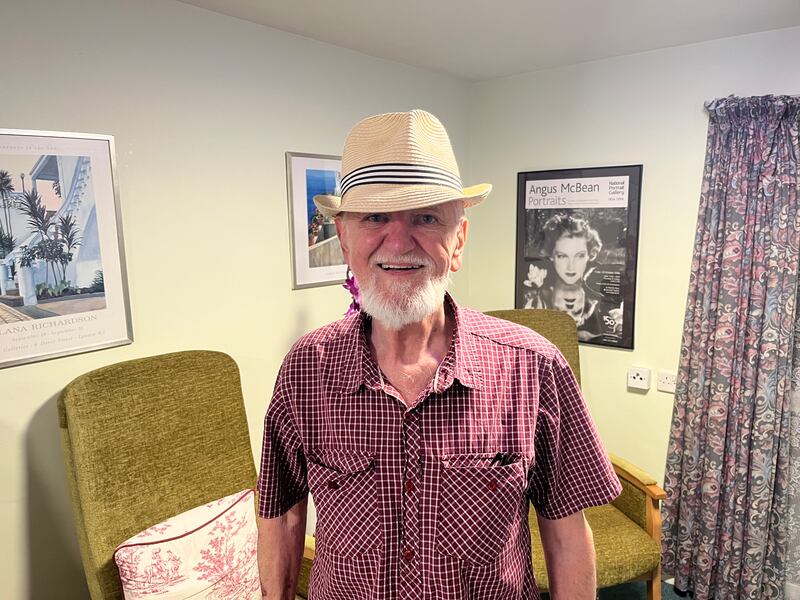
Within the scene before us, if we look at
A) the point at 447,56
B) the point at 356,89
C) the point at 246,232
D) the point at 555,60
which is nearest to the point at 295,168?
the point at 246,232

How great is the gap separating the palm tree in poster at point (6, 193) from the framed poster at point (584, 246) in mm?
2264

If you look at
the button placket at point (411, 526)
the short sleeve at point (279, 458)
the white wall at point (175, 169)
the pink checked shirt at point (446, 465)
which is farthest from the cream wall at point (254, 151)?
the button placket at point (411, 526)

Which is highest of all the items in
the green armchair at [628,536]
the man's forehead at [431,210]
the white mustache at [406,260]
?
the man's forehead at [431,210]

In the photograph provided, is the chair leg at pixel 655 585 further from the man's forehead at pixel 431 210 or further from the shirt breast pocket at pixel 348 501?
the man's forehead at pixel 431 210

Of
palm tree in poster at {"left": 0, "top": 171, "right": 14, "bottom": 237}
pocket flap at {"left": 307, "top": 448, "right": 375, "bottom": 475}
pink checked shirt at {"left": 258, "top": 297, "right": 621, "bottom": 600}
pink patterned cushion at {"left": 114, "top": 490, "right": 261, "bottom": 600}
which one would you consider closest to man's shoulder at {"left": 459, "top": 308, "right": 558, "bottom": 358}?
pink checked shirt at {"left": 258, "top": 297, "right": 621, "bottom": 600}

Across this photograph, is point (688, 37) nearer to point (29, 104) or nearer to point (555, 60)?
point (555, 60)

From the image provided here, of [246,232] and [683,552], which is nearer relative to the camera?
[246,232]

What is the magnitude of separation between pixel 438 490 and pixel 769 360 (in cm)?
184

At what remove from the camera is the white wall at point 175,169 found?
62.0 inches

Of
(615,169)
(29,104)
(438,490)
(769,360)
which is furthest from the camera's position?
(615,169)

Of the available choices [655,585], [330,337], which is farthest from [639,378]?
[330,337]

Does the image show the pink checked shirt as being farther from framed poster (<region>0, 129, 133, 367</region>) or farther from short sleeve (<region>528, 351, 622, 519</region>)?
framed poster (<region>0, 129, 133, 367</region>)

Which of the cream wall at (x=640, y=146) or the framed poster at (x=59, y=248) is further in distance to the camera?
the cream wall at (x=640, y=146)

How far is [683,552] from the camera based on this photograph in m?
2.55
